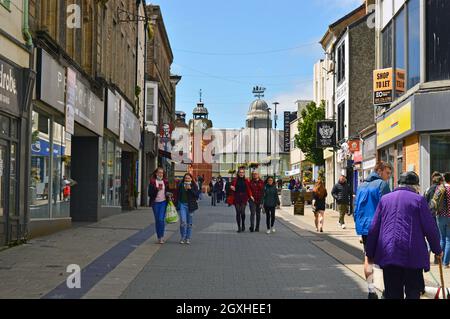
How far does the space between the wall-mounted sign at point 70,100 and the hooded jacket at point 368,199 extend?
30.1ft

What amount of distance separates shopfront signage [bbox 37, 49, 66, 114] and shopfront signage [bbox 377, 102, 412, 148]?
9.50 m

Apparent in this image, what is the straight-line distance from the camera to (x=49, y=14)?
53.5ft

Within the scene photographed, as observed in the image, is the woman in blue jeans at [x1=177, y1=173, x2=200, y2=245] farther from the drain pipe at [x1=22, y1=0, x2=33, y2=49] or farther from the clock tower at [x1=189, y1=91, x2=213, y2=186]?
the clock tower at [x1=189, y1=91, x2=213, y2=186]

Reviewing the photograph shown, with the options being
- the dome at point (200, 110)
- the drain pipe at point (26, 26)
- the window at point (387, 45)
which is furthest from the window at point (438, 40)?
the dome at point (200, 110)

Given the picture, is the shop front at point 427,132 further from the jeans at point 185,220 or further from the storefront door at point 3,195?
the storefront door at point 3,195

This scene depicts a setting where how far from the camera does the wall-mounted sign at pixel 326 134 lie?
37397 millimetres

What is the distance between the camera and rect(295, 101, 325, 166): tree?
46.1 m

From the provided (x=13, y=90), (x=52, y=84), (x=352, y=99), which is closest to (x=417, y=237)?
(x=13, y=90)

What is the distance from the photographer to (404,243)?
5934 millimetres

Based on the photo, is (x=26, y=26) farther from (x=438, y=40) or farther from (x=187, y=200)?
(x=438, y=40)

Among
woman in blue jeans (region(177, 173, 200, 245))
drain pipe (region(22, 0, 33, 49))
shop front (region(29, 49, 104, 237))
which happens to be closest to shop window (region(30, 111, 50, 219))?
shop front (region(29, 49, 104, 237))

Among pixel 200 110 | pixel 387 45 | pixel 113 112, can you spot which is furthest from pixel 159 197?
pixel 200 110

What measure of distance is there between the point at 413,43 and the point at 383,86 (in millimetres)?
3035

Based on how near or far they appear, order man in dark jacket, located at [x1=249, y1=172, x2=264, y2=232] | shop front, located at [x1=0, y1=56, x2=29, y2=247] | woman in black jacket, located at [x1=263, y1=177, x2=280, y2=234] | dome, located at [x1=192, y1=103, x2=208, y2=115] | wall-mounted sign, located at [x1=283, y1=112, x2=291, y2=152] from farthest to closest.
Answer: dome, located at [x1=192, y1=103, x2=208, y2=115], wall-mounted sign, located at [x1=283, y1=112, x2=291, y2=152], man in dark jacket, located at [x1=249, y1=172, x2=264, y2=232], woman in black jacket, located at [x1=263, y1=177, x2=280, y2=234], shop front, located at [x1=0, y1=56, x2=29, y2=247]
